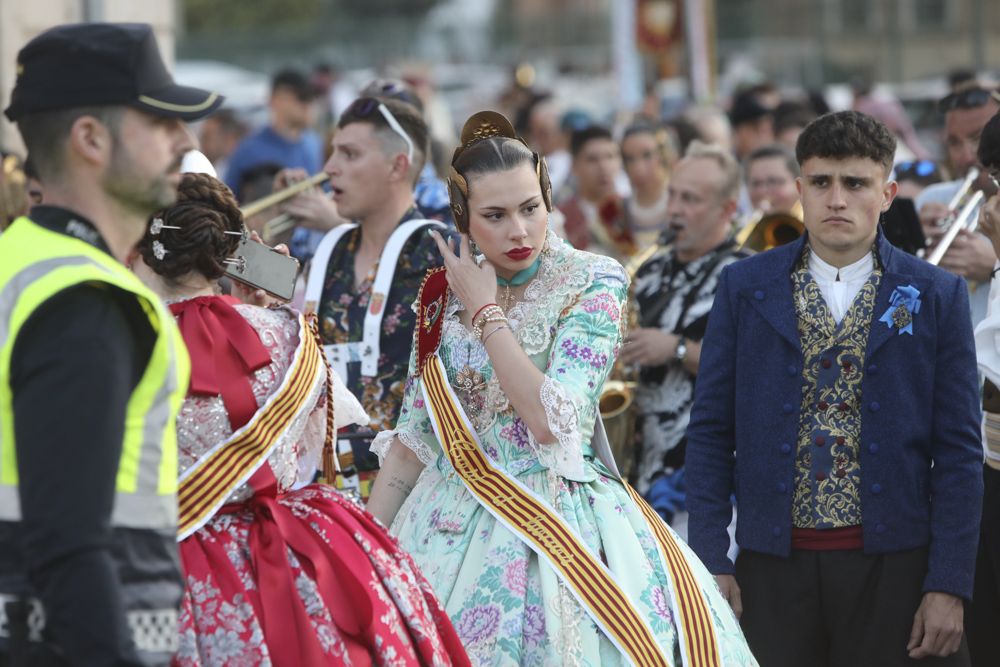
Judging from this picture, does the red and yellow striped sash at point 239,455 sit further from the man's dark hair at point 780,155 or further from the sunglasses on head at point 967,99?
the man's dark hair at point 780,155

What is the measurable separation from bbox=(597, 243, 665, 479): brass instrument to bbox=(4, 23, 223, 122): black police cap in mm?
3550

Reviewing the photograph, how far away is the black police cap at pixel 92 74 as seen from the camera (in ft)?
8.61

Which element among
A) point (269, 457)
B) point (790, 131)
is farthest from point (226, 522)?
point (790, 131)

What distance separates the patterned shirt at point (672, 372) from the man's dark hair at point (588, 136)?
3.58 meters

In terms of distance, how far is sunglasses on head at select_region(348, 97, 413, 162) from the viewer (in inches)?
222

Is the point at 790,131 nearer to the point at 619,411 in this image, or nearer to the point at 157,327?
the point at 619,411

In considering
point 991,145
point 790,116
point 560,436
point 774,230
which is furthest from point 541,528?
point 790,116

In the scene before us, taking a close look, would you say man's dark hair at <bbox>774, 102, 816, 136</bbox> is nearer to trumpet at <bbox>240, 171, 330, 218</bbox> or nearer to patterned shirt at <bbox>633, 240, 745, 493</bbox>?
patterned shirt at <bbox>633, 240, 745, 493</bbox>

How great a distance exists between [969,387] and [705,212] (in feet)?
7.73

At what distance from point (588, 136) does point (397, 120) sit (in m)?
4.39

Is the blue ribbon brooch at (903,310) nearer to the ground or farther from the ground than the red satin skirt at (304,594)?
farther from the ground

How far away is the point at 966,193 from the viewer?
225 inches

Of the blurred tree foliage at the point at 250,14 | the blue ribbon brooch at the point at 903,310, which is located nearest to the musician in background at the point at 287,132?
the blue ribbon brooch at the point at 903,310

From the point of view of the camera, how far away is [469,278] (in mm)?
4020
